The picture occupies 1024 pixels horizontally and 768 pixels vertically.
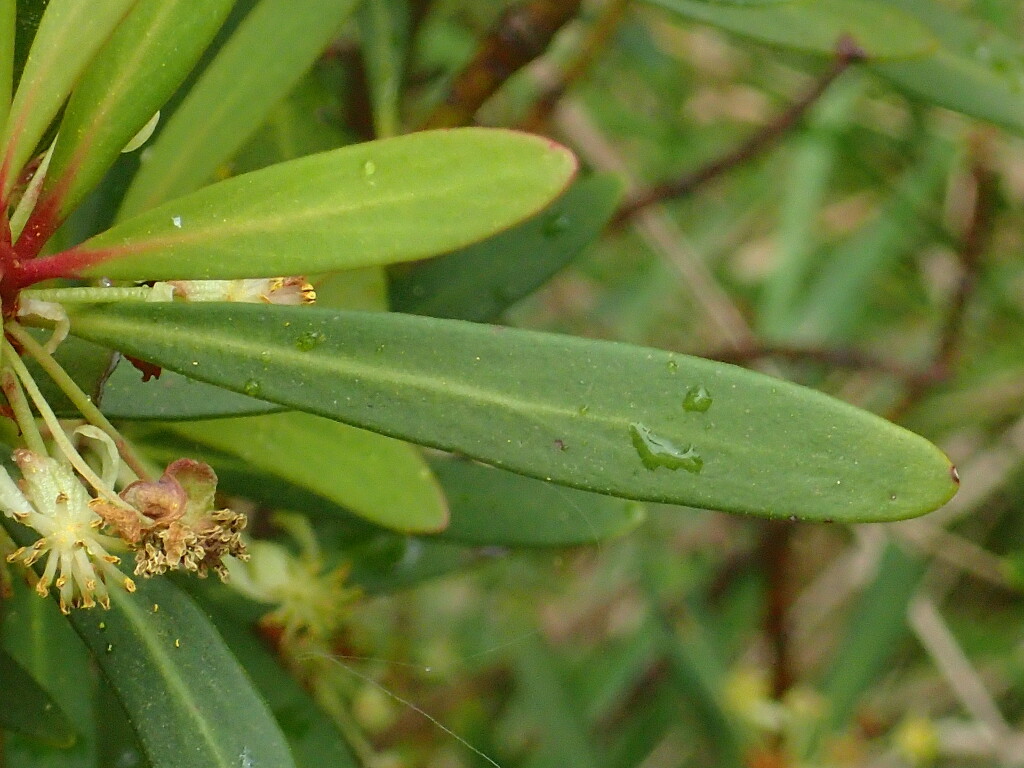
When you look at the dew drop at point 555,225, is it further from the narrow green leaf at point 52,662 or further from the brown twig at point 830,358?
the brown twig at point 830,358

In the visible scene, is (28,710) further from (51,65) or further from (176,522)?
(51,65)

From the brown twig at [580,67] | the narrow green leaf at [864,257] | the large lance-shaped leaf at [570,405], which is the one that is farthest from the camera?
the narrow green leaf at [864,257]

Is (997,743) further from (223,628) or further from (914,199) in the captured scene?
(223,628)

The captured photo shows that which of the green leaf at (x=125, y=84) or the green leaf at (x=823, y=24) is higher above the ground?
the green leaf at (x=125, y=84)

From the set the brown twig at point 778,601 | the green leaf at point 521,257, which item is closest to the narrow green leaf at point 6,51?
the green leaf at point 521,257

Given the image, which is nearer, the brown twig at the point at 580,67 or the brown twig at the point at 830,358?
the brown twig at the point at 580,67

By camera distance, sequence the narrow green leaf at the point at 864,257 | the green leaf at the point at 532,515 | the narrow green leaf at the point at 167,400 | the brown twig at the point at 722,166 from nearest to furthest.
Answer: the narrow green leaf at the point at 167,400, the green leaf at the point at 532,515, the brown twig at the point at 722,166, the narrow green leaf at the point at 864,257

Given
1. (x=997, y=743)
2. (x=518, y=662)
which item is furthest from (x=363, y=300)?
(x=997, y=743)
